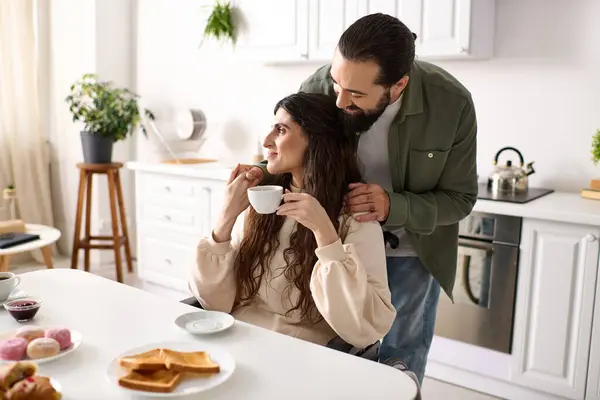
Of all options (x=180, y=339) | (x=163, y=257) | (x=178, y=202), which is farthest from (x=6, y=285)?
(x=163, y=257)

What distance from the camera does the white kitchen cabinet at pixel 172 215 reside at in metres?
3.48

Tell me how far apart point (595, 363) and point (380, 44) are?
5.28 feet

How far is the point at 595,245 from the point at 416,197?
97 cm

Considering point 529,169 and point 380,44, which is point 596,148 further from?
point 380,44

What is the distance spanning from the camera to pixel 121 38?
4.47m

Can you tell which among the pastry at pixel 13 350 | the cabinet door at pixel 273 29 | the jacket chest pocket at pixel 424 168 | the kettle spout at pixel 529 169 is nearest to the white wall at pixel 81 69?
the cabinet door at pixel 273 29

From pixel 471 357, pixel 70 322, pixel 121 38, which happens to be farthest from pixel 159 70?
pixel 70 322

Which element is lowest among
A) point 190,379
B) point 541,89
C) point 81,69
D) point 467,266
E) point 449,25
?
point 467,266

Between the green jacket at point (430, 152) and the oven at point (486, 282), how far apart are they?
2.33 ft

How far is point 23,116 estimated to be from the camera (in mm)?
4430

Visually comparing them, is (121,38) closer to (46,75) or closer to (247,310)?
(46,75)

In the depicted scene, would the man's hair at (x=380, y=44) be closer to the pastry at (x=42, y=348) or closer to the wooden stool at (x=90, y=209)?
the pastry at (x=42, y=348)

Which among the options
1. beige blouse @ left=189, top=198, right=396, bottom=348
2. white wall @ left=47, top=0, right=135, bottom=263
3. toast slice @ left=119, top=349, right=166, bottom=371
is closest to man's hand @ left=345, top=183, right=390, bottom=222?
beige blouse @ left=189, top=198, right=396, bottom=348

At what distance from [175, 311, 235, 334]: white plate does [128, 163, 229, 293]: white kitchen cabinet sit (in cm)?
195
